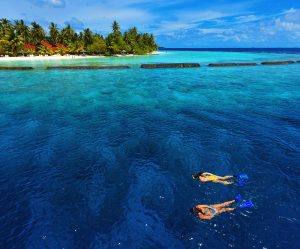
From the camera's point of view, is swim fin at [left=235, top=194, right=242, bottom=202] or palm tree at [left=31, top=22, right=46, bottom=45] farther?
palm tree at [left=31, top=22, right=46, bottom=45]

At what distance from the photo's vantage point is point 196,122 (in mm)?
21359

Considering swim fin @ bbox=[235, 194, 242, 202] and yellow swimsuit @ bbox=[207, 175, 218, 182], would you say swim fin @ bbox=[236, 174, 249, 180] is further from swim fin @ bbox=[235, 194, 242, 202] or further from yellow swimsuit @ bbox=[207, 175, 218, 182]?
swim fin @ bbox=[235, 194, 242, 202]

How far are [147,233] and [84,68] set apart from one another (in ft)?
197

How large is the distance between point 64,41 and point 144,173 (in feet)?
381

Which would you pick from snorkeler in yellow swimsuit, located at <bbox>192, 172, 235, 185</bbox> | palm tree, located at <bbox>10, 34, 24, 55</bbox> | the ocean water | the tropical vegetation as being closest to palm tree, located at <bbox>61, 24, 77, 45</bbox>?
the tropical vegetation

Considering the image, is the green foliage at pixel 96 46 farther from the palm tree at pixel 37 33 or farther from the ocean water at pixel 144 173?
the ocean water at pixel 144 173

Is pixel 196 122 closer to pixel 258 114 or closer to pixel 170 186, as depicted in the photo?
pixel 258 114

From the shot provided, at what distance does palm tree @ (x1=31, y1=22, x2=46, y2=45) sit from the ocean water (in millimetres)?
95078

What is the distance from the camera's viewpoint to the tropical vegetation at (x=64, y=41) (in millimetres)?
95269

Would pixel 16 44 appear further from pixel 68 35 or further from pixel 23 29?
pixel 68 35

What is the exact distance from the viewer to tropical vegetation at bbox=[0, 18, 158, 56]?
95.3m

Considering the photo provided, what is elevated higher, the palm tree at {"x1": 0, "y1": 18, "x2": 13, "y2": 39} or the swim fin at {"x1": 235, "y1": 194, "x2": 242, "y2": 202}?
the palm tree at {"x1": 0, "y1": 18, "x2": 13, "y2": 39}

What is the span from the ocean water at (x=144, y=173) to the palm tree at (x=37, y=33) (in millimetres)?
95078

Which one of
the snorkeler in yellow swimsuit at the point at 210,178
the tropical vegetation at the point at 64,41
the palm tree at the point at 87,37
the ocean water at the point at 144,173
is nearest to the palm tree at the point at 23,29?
the tropical vegetation at the point at 64,41
